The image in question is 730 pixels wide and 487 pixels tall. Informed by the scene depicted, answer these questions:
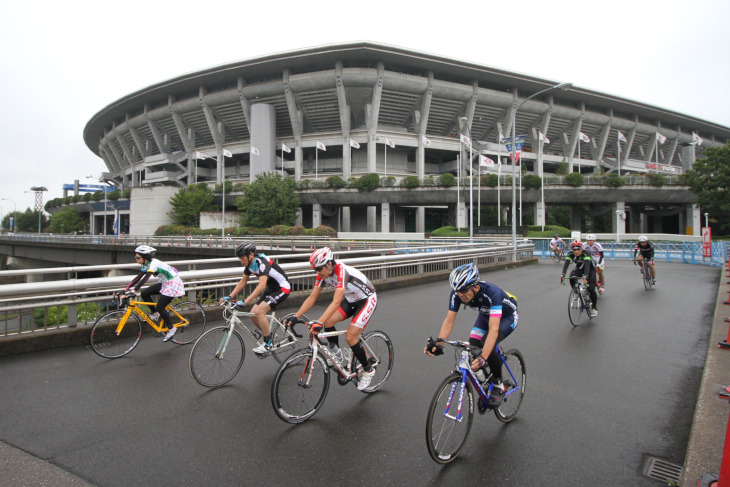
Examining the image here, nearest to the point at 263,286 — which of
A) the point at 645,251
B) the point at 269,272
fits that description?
the point at 269,272

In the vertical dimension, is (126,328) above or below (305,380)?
below

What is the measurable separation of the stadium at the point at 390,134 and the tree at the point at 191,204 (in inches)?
138

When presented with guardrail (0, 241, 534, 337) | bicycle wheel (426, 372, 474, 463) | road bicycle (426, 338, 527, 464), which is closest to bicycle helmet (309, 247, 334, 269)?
road bicycle (426, 338, 527, 464)

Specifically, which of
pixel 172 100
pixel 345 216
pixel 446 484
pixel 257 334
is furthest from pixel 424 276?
pixel 172 100

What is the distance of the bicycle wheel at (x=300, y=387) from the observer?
3834 mm

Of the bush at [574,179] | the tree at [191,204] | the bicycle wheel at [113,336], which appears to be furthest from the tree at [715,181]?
the tree at [191,204]

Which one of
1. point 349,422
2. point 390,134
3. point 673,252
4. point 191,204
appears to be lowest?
point 349,422

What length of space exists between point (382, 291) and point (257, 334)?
8079 mm

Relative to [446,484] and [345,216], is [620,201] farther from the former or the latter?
[446,484]

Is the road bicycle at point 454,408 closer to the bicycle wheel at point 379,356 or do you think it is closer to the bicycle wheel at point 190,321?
the bicycle wheel at point 379,356

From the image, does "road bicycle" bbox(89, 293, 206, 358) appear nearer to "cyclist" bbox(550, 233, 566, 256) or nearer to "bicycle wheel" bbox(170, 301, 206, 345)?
"bicycle wheel" bbox(170, 301, 206, 345)

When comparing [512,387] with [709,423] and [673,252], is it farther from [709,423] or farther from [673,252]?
[673,252]

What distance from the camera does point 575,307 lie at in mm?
8312

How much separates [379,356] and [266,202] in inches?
1865
